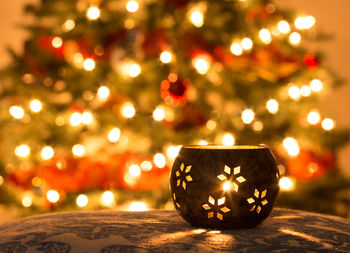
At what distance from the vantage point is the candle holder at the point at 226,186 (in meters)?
0.83

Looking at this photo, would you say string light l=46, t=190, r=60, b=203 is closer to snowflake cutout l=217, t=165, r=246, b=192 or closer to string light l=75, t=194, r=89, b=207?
string light l=75, t=194, r=89, b=207

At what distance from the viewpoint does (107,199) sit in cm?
257

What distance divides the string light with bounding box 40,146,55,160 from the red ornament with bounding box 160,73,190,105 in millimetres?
702

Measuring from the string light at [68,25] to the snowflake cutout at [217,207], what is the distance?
2115 mm

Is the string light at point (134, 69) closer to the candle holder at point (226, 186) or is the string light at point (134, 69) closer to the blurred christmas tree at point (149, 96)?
the blurred christmas tree at point (149, 96)

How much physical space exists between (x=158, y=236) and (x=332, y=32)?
10.2 ft

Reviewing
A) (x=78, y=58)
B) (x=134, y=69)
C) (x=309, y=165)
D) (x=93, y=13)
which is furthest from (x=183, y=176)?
(x=309, y=165)

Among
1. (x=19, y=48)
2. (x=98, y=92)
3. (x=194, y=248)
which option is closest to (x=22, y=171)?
(x=98, y=92)

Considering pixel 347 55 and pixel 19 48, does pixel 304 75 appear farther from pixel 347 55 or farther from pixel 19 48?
pixel 19 48

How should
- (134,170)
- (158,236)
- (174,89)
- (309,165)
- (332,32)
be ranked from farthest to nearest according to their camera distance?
(332,32) → (309,165) → (134,170) → (174,89) → (158,236)

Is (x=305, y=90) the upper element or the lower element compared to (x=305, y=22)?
lower

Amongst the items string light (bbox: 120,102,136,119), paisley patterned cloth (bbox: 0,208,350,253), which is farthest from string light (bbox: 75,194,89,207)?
paisley patterned cloth (bbox: 0,208,350,253)

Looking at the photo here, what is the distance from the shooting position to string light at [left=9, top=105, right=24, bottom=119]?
260 centimetres

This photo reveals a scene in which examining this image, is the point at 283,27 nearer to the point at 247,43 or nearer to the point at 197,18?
the point at 247,43
